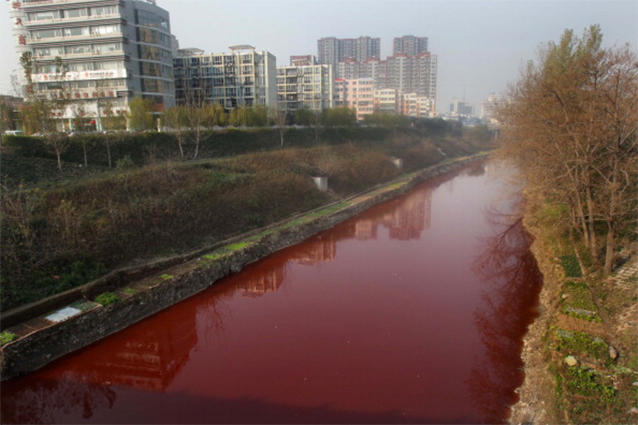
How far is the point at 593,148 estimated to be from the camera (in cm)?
1045

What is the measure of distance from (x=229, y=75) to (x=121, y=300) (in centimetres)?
3786

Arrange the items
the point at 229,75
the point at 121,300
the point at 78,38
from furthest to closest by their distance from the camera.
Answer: the point at 229,75 < the point at 78,38 < the point at 121,300

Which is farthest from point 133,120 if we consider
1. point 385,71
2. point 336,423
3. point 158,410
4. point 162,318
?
point 385,71

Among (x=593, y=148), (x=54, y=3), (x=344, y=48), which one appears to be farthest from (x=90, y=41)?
(x=344, y=48)

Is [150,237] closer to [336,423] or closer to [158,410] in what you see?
[158,410]

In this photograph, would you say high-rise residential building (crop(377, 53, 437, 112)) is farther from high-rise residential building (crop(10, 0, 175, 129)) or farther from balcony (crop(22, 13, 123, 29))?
balcony (crop(22, 13, 123, 29))

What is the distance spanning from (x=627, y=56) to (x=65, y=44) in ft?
111

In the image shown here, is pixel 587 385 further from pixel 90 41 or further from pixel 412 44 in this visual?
pixel 412 44

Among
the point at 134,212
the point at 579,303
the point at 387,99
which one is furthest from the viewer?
the point at 387,99

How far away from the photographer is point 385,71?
100 meters

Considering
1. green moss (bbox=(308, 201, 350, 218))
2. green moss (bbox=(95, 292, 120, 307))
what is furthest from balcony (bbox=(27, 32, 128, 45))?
green moss (bbox=(95, 292, 120, 307))

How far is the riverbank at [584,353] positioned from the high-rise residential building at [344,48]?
388 feet

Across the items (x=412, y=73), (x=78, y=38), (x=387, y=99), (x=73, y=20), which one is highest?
(x=412, y=73)

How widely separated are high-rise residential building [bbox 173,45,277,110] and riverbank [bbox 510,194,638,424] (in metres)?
38.6
